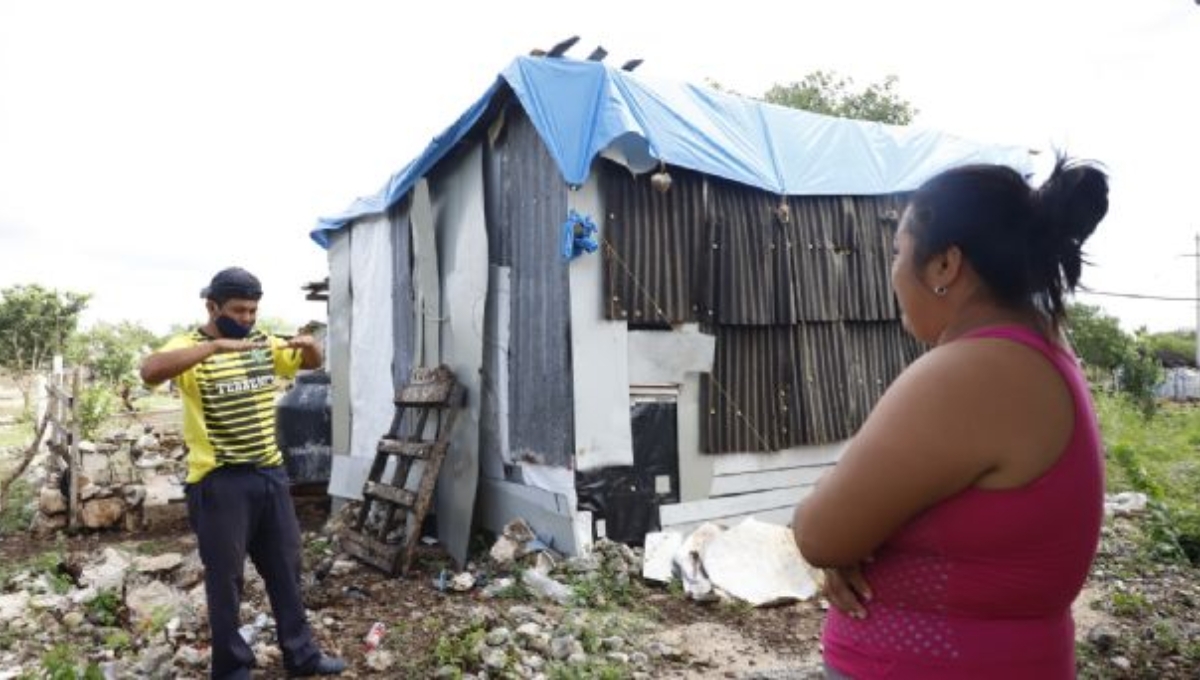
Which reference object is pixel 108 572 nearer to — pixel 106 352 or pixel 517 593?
pixel 517 593

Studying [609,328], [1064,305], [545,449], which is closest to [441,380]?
[545,449]

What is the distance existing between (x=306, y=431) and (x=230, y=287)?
18.5 feet

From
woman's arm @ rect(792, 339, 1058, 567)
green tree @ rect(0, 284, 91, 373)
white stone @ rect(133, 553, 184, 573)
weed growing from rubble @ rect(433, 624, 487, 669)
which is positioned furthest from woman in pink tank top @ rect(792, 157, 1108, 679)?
green tree @ rect(0, 284, 91, 373)

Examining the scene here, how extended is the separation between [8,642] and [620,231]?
14.8ft

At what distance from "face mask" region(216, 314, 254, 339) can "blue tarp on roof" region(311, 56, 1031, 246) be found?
2364 millimetres

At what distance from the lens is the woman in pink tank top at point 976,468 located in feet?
3.73

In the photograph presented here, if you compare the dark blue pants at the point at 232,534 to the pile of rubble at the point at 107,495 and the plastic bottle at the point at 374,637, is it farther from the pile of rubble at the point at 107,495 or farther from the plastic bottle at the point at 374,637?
the pile of rubble at the point at 107,495

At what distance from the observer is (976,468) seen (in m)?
1.13

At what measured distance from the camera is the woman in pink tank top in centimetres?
114

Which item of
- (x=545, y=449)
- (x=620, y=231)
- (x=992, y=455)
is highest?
(x=620, y=231)

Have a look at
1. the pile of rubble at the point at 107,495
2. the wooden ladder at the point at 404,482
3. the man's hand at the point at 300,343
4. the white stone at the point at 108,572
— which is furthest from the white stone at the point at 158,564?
the man's hand at the point at 300,343

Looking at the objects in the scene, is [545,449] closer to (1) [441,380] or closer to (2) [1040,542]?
(1) [441,380]

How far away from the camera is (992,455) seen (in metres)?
1.13

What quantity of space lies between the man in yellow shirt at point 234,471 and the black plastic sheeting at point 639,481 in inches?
88.3
